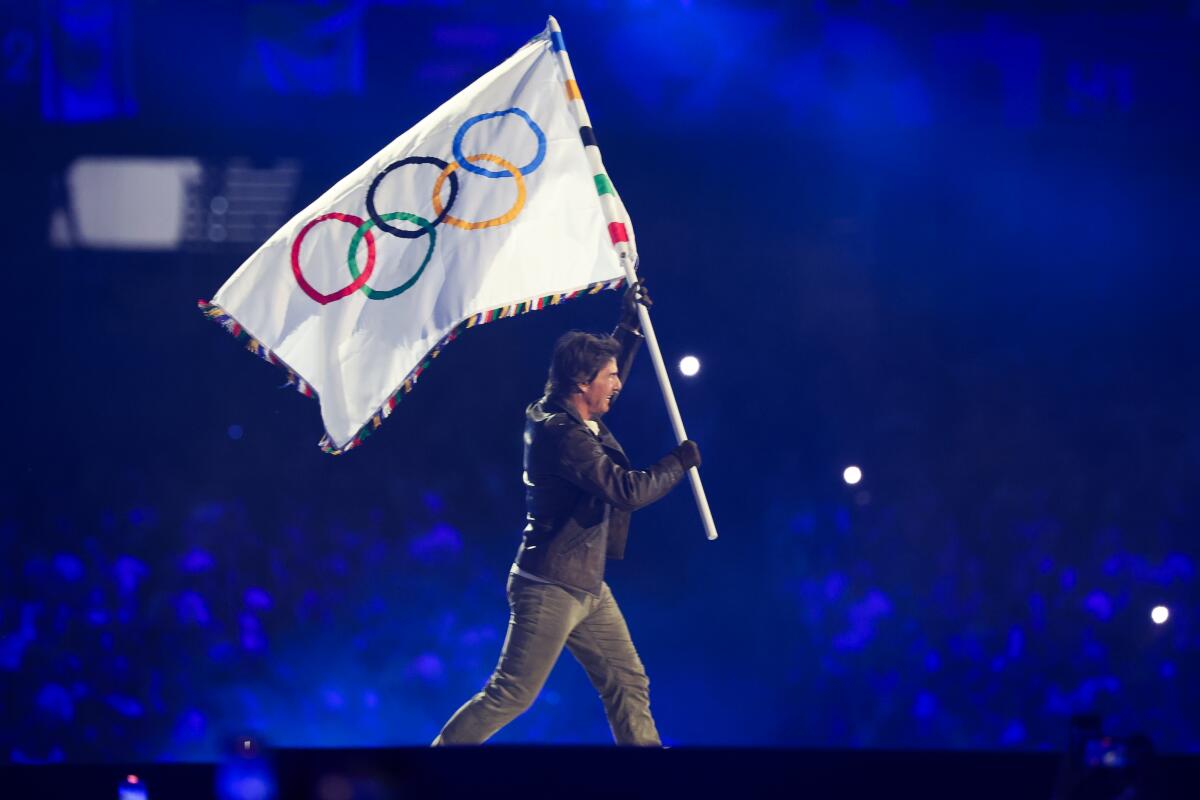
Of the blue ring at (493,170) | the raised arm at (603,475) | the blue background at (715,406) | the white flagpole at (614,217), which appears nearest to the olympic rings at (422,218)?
the blue ring at (493,170)

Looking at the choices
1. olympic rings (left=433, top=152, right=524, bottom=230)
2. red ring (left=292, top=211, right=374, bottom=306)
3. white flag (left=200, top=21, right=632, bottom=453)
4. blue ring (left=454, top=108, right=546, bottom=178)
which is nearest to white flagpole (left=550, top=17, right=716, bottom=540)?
white flag (left=200, top=21, right=632, bottom=453)

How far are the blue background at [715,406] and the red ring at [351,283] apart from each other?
58.9 inches

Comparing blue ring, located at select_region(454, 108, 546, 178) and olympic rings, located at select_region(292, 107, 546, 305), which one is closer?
olympic rings, located at select_region(292, 107, 546, 305)

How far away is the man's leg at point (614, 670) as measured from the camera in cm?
451

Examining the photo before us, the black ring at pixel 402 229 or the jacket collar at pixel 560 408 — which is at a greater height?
the black ring at pixel 402 229

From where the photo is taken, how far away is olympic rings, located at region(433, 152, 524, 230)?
4.49m

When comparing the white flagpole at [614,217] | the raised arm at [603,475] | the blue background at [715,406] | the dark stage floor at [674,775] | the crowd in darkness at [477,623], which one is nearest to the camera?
the dark stage floor at [674,775]

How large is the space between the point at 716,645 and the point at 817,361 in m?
1.43

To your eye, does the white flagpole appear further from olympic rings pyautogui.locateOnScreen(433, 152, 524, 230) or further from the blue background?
the blue background

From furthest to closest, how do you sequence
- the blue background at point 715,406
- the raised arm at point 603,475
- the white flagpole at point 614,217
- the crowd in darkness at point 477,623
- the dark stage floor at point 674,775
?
the crowd in darkness at point 477,623
the blue background at point 715,406
the white flagpole at point 614,217
the raised arm at point 603,475
the dark stage floor at point 674,775

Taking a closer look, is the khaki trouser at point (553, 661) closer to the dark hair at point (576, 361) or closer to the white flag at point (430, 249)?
the dark hair at point (576, 361)

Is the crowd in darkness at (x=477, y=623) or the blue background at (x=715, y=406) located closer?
the blue background at (x=715, y=406)

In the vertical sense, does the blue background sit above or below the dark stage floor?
above

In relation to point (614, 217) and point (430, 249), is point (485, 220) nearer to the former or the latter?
point (430, 249)
